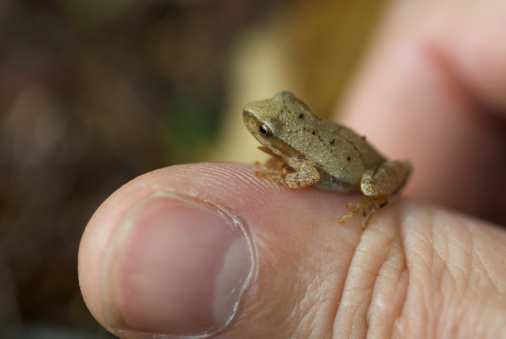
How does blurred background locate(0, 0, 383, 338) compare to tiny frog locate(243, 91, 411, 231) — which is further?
blurred background locate(0, 0, 383, 338)

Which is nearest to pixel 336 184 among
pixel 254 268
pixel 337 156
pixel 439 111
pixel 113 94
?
pixel 337 156

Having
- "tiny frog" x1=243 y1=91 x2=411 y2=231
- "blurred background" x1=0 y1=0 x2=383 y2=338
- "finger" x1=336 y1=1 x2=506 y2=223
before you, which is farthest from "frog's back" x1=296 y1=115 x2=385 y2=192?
"blurred background" x1=0 y1=0 x2=383 y2=338

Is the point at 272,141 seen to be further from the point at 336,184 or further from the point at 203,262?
the point at 203,262

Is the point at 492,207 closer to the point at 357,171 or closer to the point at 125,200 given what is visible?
the point at 357,171

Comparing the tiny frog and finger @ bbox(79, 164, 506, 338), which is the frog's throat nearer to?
the tiny frog

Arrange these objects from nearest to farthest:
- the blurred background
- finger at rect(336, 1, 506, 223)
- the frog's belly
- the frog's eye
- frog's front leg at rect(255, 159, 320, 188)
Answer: frog's front leg at rect(255, 159, 320, 188) → the frog's belly → the frog's eye → finger at rect(336, 1, 506, 223) → the blurred background

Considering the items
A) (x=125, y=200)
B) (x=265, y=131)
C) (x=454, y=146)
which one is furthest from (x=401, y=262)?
(x=454, y=146)
